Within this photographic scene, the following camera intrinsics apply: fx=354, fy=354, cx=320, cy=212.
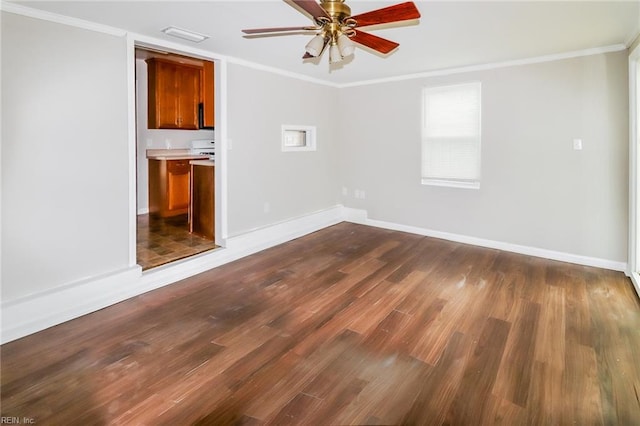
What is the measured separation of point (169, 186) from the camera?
5.80 m

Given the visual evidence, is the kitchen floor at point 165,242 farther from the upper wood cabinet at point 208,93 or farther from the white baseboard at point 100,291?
the upper wood cabinet at point 208,93

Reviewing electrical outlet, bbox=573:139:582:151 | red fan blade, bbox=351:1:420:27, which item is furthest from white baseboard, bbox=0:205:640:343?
red fan blade, bbox=351:1:420:27

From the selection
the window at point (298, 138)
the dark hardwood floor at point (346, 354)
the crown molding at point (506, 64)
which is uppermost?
the crown molding at point (506, 64)

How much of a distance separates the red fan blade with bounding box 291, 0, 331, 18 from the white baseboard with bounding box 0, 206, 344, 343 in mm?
2743

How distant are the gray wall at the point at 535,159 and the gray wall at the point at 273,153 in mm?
951

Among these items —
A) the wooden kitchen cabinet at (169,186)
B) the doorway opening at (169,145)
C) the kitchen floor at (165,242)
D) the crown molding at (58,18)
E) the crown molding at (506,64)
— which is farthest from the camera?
the wooden kitchen cabinet at (169,186)

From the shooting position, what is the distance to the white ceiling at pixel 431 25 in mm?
2668

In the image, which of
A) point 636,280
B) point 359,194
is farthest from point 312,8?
point 359,194

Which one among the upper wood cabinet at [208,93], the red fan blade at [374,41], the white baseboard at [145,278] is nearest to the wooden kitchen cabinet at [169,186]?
the upper wood cabinet at [208,93]

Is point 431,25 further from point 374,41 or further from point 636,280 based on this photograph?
point 636,280

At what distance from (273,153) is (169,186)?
6.56 feet

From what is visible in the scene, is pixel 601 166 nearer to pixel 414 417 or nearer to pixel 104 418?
pixel 414 417

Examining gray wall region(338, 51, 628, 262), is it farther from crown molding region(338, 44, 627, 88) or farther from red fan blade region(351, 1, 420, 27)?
red fan blade region(351, 1, 420, 27)

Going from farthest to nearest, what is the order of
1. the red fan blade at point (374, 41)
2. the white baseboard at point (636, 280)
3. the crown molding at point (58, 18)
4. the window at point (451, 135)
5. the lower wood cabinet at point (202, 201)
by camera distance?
1. the window at point (451, 135)
2. the lower wood cabinet at point (202, 201)
3. the white baseboard at point (636, 280)
4. the crown molding at point (58, 18)
5. the red fan blade at point (374, 41)
